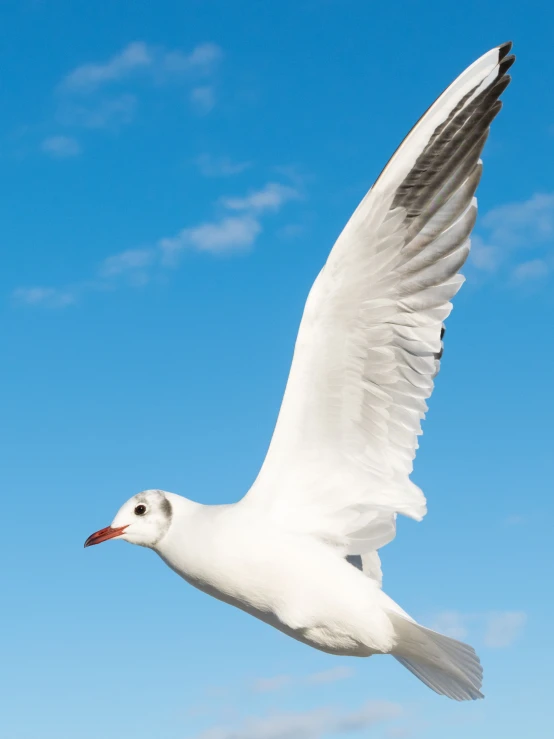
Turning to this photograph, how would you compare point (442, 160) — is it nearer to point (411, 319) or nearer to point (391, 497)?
point (411, 319)

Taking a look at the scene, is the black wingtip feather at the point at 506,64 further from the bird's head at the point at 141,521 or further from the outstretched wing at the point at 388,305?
the bird's head at the point at 141,521

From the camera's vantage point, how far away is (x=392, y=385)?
743 cm

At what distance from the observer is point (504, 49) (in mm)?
7328

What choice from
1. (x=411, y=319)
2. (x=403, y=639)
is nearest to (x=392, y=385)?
(x=411, y=319)

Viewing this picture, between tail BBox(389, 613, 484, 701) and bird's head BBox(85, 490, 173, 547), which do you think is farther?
bird's head BBox(85, 490, 173, 547)

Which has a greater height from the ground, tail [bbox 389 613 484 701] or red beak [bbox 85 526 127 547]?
red beak [bbox 85 526 127 547]

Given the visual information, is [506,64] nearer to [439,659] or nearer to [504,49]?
[504,49]

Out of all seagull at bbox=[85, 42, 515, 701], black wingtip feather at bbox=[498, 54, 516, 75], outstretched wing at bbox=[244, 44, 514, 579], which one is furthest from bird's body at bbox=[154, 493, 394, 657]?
black wingtip feather at bbox=[498, 54, 516, 75]

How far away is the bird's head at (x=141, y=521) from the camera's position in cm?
748

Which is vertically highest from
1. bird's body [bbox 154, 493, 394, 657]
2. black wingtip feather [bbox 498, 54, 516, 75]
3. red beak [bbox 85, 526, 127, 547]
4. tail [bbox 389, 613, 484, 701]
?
black wingtip feather [bbox 498, 54, 516, 75]

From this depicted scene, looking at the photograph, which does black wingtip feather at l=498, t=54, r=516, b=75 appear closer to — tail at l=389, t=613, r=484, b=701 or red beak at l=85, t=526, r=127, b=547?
tail at l=389, t=613, r=484, b=701

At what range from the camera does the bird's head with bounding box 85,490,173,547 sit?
24.5 feet

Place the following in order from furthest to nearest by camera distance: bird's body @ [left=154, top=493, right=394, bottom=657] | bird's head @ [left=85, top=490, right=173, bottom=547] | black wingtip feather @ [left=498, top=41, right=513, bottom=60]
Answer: bird's head @ [left=85, top=490, right=173, bottom=547] < black wingtip feather @ [left=498, top=41, right=513, bottom=60] < bird's body @ [left=154, top=493, right=394, bottom=657]

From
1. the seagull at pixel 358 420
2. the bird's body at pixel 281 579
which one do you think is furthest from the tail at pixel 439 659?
the bird's body at pixel 281 579
